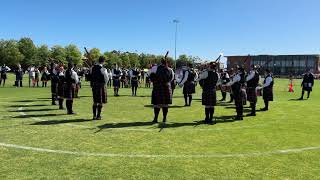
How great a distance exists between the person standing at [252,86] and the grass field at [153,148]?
154cm

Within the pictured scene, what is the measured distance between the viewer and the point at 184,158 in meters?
9.13

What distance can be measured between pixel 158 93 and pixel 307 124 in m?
5.65

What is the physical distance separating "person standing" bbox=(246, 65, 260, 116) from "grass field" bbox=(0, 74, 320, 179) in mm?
1537

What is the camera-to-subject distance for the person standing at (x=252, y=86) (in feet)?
58.3

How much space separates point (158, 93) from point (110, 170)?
6747 millimetres

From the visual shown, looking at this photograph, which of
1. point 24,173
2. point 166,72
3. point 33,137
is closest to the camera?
point 24,173

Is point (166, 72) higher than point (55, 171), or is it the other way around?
point (166, 72)

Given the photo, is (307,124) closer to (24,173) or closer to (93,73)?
(93,73)

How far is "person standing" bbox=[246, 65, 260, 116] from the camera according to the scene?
17781 mm

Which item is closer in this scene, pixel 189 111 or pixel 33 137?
pixel 33 137

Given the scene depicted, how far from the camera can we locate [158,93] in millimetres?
14469

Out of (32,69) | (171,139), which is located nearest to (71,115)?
(171,139)

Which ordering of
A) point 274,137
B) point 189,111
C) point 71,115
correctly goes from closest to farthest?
point 274,137 → point 71,115 → point 189,111

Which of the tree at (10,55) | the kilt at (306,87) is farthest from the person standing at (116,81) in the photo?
the tree at (10,55)
